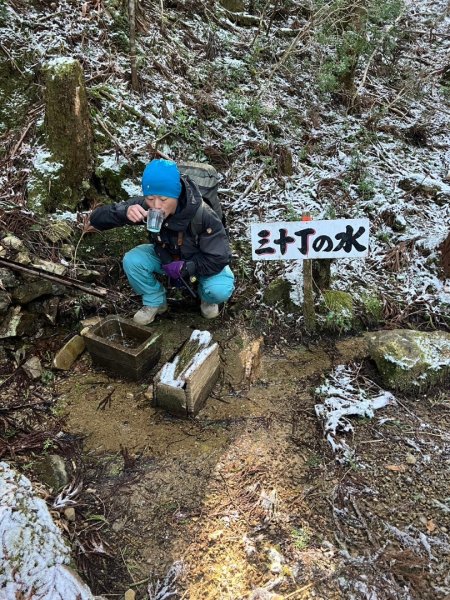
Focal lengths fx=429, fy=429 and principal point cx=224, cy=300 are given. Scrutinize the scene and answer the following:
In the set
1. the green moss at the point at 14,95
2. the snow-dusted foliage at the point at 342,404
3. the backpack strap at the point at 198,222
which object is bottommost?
the snow-dusted foliage at the point at 342,404

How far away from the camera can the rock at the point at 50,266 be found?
11.3 feet

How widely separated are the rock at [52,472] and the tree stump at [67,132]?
240 centimetres

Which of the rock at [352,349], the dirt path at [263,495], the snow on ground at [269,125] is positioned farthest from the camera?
the snow on ground at [269,125]

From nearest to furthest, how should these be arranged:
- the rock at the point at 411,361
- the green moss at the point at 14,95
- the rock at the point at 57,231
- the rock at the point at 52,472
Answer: the rock at the point at 52,472
the rock at the point at 411,361
the rock at the point at 57,231
the green moss at the point at 14,95

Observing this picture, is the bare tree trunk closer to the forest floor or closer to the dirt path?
the forest floor

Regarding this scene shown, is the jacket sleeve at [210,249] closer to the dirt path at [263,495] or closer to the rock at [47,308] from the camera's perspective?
the dirt path at [263,495]

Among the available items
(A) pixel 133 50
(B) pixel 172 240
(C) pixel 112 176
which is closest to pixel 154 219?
(B) pixel 172 240

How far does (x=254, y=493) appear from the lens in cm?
257

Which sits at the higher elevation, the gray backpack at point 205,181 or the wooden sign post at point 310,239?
the gray backpack at point 205,181

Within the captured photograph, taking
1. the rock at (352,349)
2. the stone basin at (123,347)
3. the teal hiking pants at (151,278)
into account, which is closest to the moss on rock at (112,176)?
the teal hiking pants at (151,278)

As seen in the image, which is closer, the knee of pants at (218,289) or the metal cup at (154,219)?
the metal cup at (154,219)

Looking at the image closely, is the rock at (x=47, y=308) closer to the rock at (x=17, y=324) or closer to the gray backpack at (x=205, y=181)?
the rock at (x=17, y=324)

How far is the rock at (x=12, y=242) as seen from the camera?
136 inches

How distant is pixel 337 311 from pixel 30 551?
9.55 feet
